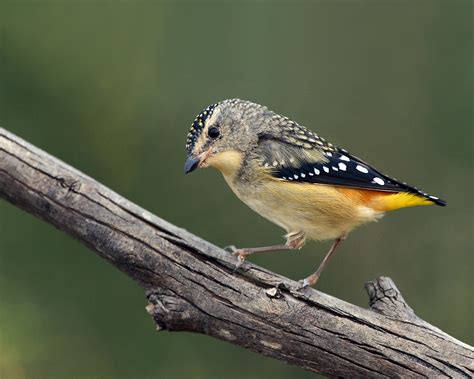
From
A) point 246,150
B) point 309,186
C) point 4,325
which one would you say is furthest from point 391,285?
point 4,325

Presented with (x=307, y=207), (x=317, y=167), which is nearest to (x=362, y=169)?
(x=317, y=167)

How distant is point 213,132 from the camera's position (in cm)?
445

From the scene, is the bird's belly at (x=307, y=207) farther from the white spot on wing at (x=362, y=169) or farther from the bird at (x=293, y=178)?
the white spot on wing at (x=362, y=169)

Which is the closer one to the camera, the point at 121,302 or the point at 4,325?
the point at 4,325

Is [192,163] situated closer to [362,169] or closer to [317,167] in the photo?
[317,167]

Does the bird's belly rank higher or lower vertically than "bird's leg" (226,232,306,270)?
higher

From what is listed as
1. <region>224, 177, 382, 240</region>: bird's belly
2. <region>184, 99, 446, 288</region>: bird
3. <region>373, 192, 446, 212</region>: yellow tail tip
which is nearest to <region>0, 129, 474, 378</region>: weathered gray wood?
<region>184, 99, 446, 288</region>: bird

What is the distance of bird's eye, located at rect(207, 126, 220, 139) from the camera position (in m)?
4.44

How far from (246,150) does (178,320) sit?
1075mm

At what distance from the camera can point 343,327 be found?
425cm

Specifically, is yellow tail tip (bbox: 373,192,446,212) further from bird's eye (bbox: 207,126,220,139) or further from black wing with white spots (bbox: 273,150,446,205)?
bird's eye (bbox: 207,126,220,139)

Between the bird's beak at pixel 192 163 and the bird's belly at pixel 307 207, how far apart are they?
0.32 meters

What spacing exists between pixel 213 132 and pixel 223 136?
0.07 meters

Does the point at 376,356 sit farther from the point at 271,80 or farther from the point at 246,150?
the point at 271,80
